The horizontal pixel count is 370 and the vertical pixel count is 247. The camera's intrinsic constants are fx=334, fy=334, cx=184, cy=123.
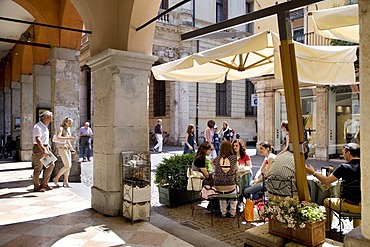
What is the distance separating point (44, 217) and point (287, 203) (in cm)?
336

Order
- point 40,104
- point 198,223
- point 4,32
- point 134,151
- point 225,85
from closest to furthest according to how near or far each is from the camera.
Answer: point 198,223 → point 134,151 → point 40,104 → point 4,32 → point 225,85

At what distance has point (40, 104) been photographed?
9.33 m

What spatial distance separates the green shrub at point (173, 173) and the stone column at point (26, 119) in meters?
7.04

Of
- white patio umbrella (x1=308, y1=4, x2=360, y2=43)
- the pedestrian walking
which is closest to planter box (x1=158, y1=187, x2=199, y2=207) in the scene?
white patio umbrella (x1=308, y1=4, x2=360, y2=43)

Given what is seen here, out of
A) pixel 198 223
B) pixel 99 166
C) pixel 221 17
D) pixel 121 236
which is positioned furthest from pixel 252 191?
pixel 221 17

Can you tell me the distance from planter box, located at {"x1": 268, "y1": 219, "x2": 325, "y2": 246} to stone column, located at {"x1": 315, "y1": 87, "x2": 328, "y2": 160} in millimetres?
9667

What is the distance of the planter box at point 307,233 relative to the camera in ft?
9.93

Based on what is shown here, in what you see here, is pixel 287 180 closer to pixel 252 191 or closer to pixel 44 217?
pixel 252 191

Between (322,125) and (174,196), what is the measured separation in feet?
28.1

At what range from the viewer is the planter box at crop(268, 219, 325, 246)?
303cm

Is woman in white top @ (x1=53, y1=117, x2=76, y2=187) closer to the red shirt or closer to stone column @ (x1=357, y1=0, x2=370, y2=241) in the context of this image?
the red shirt

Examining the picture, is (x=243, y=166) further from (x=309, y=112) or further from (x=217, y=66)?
(x=309, y=112)

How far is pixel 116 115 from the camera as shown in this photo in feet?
15.4

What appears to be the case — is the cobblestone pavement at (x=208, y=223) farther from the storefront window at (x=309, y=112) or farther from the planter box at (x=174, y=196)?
the storefront window at (x=309, y=112)
